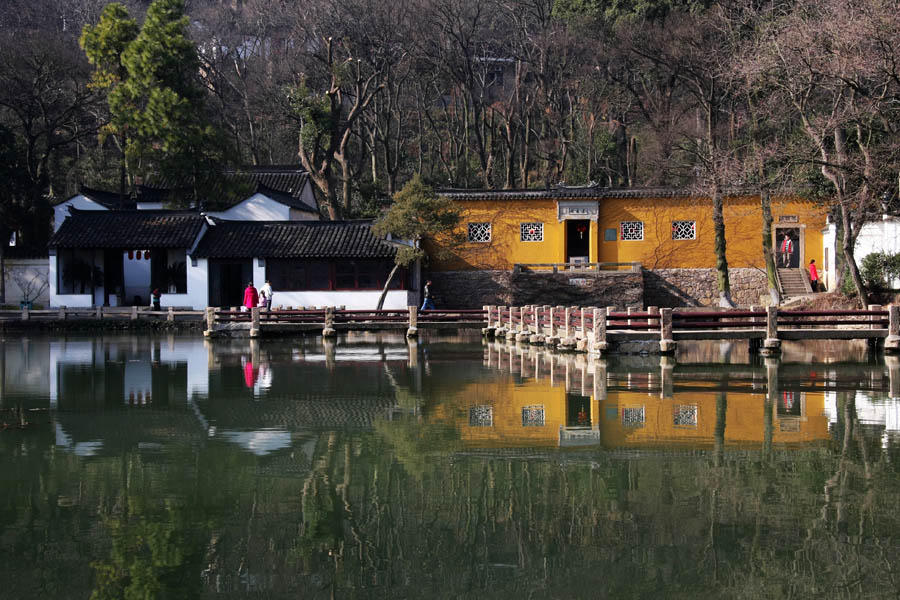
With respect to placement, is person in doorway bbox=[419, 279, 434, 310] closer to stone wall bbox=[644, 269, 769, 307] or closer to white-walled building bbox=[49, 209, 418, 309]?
white-walled building bbox=[49, 209, 418, 309]

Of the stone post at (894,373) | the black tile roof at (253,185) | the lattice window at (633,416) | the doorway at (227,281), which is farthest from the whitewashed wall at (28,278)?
the lattice window at (633,416)

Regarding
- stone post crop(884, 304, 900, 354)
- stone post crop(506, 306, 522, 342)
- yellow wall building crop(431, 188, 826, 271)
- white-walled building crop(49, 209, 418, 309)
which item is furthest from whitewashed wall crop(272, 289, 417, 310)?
stone post crop(884, 304, 900, 354)

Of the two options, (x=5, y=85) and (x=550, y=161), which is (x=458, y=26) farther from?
(x=5, y=85)

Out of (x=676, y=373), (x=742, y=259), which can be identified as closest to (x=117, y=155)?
(x=742, y=259)

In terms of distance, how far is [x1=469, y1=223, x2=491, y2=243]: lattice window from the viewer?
3919 centimetres

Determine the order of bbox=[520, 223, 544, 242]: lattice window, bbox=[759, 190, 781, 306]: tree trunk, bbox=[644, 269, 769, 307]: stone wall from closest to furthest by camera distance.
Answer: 1. bbox=[759, 190, 781, 306]: tree trunk
2. bbox=[644, 269, 769, 307]: stone wall
3. bbox=[520, 223, 544, 242]: lattice window

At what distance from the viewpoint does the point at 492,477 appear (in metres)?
8.60

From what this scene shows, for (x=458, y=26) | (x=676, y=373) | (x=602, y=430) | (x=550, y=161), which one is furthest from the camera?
(x=550, y=161)

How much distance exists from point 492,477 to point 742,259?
3209 centimetres

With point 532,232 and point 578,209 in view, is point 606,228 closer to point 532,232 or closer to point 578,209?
point 578,209

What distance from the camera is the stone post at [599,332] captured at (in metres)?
19.6

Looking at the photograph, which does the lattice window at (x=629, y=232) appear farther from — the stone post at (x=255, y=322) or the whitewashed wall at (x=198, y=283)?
the stone post at (x=255, y=322)

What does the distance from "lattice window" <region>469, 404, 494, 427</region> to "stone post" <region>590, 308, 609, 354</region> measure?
693 centimetres

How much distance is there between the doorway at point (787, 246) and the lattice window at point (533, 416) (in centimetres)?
2776
